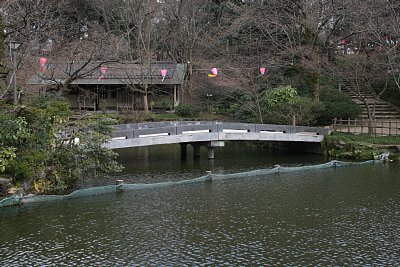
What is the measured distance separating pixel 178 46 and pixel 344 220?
88.1 ft

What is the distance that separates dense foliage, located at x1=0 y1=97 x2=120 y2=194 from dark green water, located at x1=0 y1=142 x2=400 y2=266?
129cm

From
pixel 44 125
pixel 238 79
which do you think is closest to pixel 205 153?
pixel 238 79

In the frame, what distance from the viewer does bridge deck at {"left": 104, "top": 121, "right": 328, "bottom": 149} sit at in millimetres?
20631

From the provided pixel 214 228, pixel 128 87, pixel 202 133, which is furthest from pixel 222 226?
pixel 128 87

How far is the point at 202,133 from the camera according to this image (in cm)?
2270

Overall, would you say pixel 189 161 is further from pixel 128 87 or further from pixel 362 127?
pixel 128 87

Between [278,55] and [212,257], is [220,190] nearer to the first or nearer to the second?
[212,257]

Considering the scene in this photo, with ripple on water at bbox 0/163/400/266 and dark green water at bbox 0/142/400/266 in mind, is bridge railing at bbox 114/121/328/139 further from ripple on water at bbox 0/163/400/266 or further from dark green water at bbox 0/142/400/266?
ripple on water at bbox 0/163/400/266

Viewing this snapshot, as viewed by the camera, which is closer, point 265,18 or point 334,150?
point 334,150

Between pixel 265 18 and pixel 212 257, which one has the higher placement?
pixel 265 18

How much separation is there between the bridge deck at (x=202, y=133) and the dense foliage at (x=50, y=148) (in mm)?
2995

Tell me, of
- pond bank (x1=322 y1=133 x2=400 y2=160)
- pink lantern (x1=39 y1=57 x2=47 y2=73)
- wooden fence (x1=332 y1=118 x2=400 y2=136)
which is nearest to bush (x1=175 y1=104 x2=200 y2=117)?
wooden fence (x1=332 y1=118 x2=400 y2=136)

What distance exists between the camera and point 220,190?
656 inches

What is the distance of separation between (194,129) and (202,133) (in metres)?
0.46
